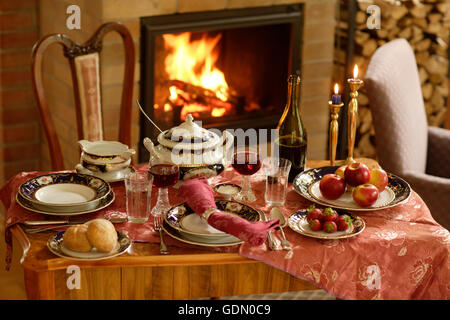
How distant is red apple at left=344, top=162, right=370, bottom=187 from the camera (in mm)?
2035

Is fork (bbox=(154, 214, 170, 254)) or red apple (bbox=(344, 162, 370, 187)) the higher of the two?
red apple (bbox=(344, 162, 370, 187))

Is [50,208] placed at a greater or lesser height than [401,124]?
lesser

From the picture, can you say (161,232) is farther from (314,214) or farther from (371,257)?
(371,257)

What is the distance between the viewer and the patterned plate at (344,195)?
6.54ft

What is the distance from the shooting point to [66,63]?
310cm

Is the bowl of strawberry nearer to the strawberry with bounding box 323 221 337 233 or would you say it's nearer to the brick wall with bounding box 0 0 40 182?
the strawberry with bounding box 323 221 337 233

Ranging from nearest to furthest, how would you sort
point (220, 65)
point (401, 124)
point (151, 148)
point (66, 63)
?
point (151, 148)
point (401, 124)
point (66, 63)
point (220, 65)

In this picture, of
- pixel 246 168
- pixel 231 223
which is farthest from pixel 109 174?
pixel 231 223

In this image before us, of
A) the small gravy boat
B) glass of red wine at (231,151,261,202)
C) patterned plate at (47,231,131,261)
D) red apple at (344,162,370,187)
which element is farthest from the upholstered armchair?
patterned plate at (47,231,131,261)

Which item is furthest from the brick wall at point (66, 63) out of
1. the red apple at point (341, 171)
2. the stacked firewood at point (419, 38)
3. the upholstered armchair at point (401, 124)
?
the red apple at point (341, 171)

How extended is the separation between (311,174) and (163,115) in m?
1.32

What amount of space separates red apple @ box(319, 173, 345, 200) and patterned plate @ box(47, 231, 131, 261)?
1.96 ft

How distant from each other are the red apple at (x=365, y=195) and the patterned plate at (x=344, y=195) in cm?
2

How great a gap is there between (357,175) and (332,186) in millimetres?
84
